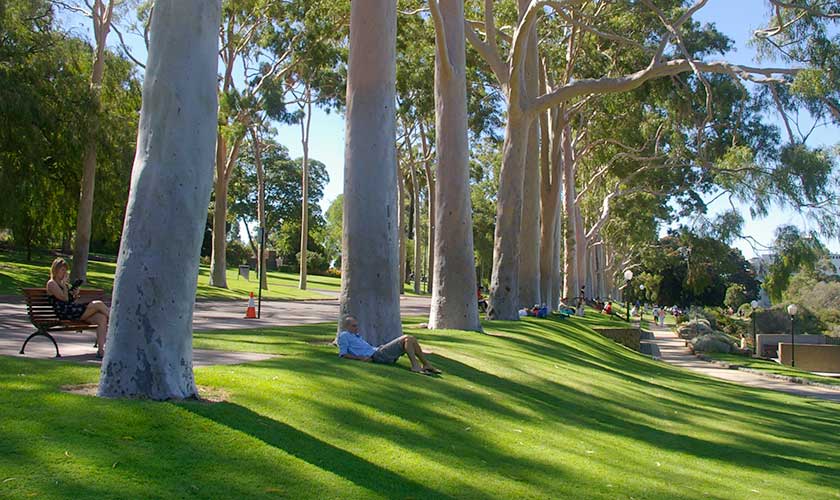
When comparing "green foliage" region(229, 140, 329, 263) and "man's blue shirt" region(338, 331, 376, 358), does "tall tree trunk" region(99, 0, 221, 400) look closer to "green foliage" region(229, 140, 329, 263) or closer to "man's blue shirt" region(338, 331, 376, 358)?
"man's blue shirt" region(338, 331, 376, 358)

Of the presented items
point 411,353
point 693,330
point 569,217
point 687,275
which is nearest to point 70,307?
point 411,353

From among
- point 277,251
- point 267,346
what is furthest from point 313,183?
point 267,346

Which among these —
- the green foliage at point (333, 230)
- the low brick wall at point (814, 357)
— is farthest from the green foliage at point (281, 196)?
the low brick wall at point (814, 357)

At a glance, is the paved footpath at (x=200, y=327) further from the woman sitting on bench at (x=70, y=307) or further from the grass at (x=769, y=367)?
the grass at (x=769, y=367)

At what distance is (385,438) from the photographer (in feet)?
27.9

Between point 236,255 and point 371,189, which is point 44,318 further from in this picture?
point 236,255

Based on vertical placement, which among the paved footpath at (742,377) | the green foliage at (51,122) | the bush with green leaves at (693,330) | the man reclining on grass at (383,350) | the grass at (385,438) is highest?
the green foliage at (51,122)

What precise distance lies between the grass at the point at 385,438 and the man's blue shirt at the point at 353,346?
359 millimetres

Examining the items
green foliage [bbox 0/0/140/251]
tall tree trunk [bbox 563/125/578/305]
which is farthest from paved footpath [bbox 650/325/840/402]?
green foliage [bbox 0/0/140/251]

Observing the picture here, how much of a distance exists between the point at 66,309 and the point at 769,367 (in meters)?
30.1

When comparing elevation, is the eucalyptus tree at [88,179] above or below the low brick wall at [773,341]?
above

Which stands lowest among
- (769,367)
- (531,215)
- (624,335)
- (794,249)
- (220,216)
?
(769,367)

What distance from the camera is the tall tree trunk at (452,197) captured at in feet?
65.7

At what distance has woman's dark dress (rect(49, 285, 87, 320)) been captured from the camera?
428 inches
